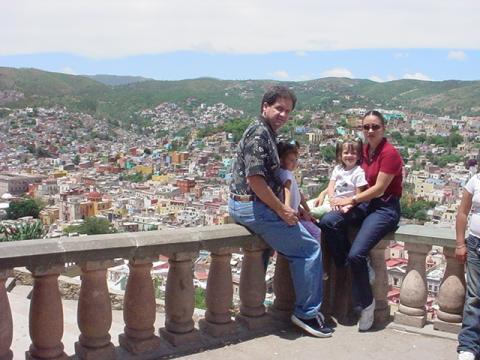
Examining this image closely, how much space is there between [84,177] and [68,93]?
90.5 metres

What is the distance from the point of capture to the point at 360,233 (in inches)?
152

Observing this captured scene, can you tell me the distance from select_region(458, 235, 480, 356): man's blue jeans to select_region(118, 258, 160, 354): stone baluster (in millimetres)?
1780

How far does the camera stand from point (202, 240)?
3469 millimetres

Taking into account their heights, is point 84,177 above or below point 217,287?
below

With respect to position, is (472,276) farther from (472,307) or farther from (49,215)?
(49,215)

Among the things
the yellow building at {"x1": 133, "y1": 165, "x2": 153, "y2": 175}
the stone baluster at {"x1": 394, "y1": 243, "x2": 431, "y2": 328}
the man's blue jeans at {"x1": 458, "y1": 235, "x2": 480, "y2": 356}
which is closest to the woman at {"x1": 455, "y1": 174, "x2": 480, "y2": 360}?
the man's blue jeans at {"x1": 458, "y1": 235, "x2": 480, "y2": 356}

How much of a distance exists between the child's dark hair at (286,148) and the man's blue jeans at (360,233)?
53 cm

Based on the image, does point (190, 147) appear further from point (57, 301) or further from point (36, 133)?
point (57, 301)

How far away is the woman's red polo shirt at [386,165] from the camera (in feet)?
12.4

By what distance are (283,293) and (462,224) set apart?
1.24 metres

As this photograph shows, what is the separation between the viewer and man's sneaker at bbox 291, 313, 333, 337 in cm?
378

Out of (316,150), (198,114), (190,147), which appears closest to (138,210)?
(316,150)

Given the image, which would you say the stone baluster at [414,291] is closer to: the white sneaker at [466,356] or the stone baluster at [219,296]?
the white sneaker at [466,356]

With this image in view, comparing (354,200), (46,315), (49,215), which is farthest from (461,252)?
(49,215)
